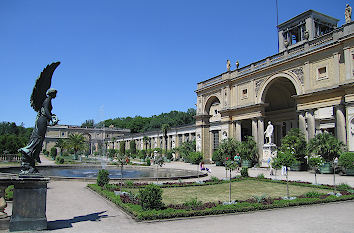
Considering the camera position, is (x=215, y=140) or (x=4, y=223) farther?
(x=215, y=140)

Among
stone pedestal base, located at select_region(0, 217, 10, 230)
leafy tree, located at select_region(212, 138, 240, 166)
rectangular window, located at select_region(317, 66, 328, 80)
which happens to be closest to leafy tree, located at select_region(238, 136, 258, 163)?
leafy tree, located at select_region(212, 138, 240, 166)

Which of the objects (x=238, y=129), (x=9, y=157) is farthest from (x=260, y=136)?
(x=9, y=157)

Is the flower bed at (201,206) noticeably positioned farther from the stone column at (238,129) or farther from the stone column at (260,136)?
the stone column at (238,129)

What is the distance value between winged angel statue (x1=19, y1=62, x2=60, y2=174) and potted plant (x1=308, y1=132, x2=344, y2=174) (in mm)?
20377

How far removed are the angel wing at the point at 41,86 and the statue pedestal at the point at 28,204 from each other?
6.37 feet

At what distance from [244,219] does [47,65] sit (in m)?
7.13

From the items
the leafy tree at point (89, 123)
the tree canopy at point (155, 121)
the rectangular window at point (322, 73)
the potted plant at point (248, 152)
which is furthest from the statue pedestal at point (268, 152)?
the leafy tree at point (89, 123)

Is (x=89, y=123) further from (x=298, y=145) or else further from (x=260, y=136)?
(x=298, y=145)

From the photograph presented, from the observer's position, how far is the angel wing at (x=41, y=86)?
7.35 metres

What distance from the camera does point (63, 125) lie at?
102188mm

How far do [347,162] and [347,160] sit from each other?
0.15 metres

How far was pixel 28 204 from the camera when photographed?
6613 millimetres

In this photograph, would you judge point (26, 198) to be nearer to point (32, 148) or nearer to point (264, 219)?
point (32, 148)

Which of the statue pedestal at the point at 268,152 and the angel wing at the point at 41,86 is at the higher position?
the angel wing at the point at 41,86
